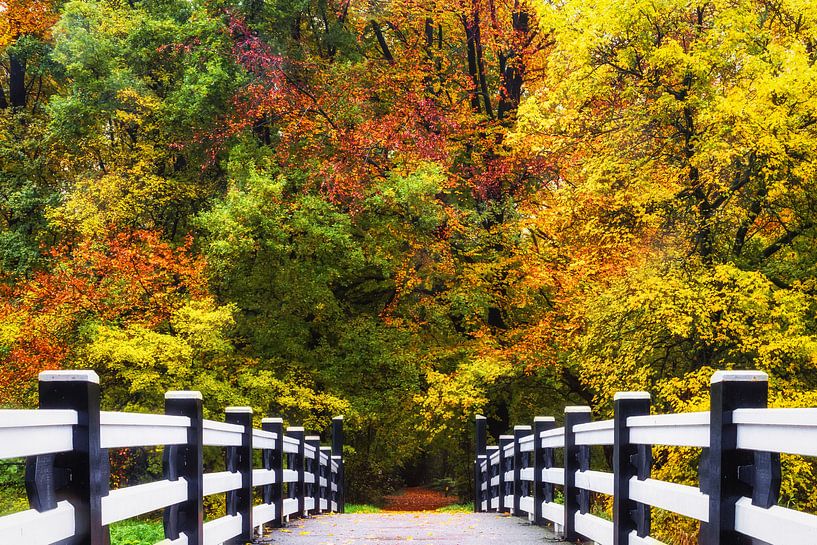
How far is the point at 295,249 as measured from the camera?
24.5 m

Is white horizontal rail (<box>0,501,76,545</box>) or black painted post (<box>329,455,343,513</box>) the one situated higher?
white horizontal rail (<box>0,501,76,545</box>)

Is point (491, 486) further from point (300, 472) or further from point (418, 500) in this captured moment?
point (418, 500)

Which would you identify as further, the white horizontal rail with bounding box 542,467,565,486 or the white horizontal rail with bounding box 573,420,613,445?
the white horizontal rail with bounding box 542,467,565,486

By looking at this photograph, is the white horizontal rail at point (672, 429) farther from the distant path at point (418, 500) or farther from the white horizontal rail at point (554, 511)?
the distant path at point (418, 500)

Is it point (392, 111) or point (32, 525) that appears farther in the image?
point (392, 111)

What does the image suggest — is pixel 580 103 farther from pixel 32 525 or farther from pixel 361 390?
pixel 32 525

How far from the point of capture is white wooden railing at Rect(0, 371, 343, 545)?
326cm

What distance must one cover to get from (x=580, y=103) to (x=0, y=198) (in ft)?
59.8

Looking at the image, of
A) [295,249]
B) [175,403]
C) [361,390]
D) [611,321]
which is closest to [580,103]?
[611,321]

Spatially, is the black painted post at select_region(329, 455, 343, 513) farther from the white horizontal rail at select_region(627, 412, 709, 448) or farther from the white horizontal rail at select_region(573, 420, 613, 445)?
the white horizontal rail at select_region(627, 412, 709, 448)

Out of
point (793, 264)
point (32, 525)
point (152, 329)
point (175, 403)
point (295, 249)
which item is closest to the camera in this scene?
point (32, 525)

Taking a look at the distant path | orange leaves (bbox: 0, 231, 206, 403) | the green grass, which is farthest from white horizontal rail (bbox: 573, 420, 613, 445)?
the distant path

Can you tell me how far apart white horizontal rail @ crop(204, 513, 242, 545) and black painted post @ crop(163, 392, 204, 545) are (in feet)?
1.42

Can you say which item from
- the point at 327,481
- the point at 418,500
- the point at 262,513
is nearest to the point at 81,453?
the point at 262,513
